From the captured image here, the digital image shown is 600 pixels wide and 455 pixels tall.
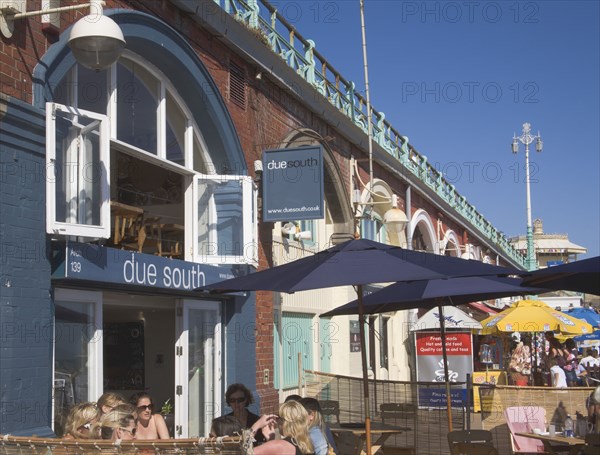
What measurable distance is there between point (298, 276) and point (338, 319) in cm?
1152

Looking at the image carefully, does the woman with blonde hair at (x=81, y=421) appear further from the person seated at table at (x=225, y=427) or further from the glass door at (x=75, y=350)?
the glass door at (x=75, y=350)

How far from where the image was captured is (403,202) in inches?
963

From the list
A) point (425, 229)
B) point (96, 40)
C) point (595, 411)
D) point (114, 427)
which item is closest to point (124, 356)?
point (96, 40)

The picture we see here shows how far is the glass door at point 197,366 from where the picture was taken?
11312mm

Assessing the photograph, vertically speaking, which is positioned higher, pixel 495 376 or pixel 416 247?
pixel 416 247

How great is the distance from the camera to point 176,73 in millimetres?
11438

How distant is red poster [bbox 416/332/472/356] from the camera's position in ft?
62.1

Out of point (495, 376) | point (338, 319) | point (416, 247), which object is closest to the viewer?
point (338, 319)

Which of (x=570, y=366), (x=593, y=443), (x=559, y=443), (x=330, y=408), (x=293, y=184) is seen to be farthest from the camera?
(x=570, y=366)

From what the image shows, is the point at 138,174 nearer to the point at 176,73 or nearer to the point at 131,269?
the point at 176,73

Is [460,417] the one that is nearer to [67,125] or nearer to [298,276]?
[298,276]

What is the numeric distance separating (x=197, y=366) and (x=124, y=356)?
10.8ft

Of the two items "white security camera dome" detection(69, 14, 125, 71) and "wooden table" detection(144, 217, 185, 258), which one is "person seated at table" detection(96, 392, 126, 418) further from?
"wooden table" detection(144, 217, 185, 258)

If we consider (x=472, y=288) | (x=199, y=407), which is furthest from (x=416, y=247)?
(x=472, y=288)
